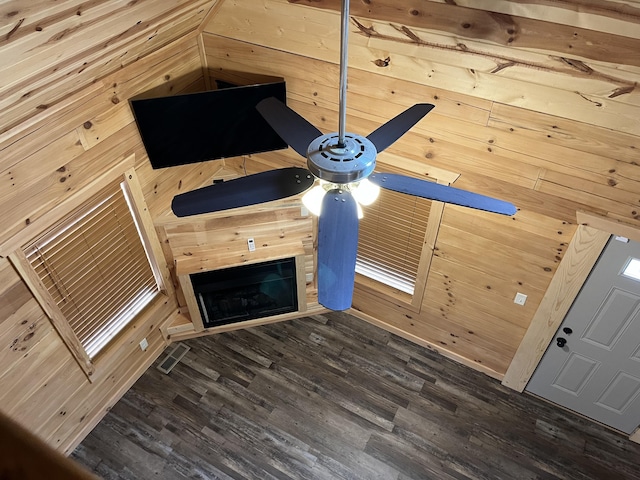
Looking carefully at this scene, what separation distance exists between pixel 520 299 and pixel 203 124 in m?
2.73

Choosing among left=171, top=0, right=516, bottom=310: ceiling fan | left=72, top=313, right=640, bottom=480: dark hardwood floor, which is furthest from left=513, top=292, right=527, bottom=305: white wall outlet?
left=171, top=0, right=516, bottom=310: ceiling fan

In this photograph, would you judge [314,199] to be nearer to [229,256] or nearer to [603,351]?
[229,256]

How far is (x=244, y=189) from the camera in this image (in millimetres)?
1923

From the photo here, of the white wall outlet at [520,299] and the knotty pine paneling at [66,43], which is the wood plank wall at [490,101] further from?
the knotty pine paneling at [66,43]

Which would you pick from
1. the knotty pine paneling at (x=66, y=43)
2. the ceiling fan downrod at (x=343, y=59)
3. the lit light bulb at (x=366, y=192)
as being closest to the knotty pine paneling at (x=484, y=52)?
the knotty pine paneling at (x=66, y=43)

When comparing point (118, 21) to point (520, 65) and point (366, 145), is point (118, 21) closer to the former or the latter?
point (366, 145)

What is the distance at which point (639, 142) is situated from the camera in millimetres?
2746

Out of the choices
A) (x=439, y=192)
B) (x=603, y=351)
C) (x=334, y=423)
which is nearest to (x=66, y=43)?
(x=439, y=192)

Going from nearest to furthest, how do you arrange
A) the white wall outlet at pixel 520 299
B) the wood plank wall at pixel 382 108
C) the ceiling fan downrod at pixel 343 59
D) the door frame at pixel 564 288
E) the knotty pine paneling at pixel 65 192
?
1. the ceiling fan downrod at pixel 343 59
2. the wood plank wall at pixel 382 108
3. the knotty pine paneling at pixel 65 192
4. the door frame at pixel 564 288
5. the white wall outlet at pixel 520 299

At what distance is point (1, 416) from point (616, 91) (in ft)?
10.0

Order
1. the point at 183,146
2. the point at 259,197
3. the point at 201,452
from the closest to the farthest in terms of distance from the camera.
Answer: the point at 259,197
the point at 183,146
the point at 201,452

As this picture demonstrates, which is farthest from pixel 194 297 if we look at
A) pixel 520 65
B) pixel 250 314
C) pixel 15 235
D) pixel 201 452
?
pixel 520 65

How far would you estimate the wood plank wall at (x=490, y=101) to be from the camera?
2691mm

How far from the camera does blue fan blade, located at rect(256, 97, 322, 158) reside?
2041 millimetres
